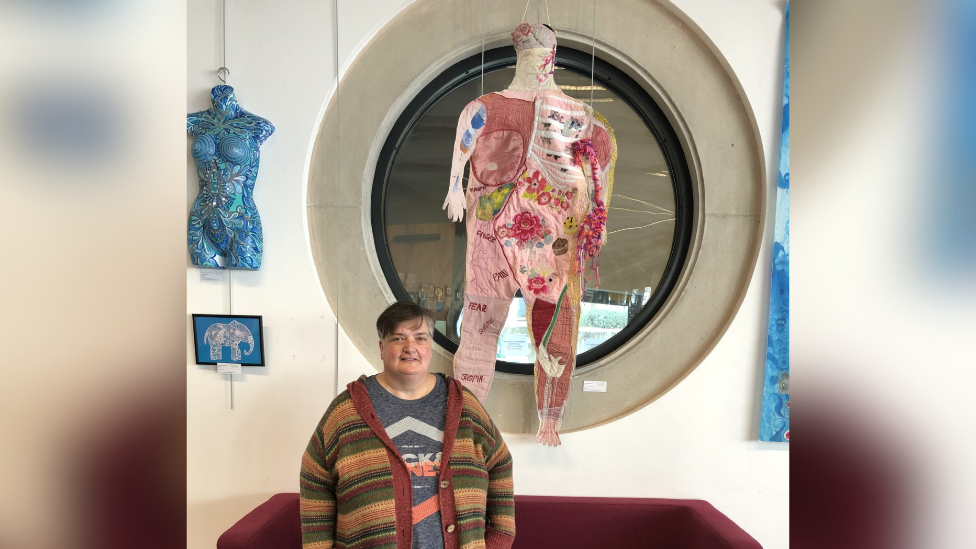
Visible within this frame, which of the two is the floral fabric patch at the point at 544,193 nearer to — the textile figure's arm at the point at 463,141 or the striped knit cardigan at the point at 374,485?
the textile figure's arm at the point at 463,141

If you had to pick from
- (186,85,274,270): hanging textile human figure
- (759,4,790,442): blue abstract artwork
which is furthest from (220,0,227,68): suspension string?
(759,4,790,442): blue abstract artwork

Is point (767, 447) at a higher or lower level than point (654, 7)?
lower

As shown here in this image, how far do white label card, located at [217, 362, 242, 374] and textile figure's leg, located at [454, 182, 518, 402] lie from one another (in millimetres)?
1124

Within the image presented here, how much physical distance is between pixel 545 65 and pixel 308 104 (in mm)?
1235

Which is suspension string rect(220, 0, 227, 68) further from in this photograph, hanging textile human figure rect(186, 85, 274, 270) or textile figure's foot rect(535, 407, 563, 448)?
textile figure's foot rect(535, 407, 563, 448)

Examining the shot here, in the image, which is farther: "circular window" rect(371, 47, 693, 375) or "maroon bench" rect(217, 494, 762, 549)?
"circular window" rect(371, 47, 693, 375)

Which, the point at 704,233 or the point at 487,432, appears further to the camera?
the point at 704,233

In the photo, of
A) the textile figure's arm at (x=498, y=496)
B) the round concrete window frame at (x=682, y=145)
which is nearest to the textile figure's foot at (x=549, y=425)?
the round concrete window frame at (x=682, y=145)

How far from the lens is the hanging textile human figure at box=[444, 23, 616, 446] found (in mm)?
2619

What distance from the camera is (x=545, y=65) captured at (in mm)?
2584
